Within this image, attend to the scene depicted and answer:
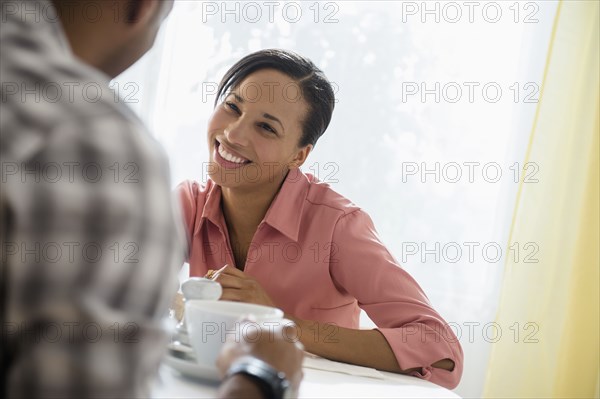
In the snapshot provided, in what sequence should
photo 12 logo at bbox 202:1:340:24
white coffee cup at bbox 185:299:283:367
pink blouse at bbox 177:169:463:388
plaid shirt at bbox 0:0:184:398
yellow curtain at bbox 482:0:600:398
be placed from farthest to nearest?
1. photo 12 logo at bbox 202:1:340:24
2. yellow curtain at bbox 482:0:600:398
3. pink blouse at bbox 177:169:463:388
4. white coffee cup at bbox 185:299:283:367
5. plaid shirt at bbox 0:0:184:398

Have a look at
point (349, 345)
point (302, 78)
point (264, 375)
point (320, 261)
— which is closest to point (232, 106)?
point (302, 78)

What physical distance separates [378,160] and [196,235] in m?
1.29

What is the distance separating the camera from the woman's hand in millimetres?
1519

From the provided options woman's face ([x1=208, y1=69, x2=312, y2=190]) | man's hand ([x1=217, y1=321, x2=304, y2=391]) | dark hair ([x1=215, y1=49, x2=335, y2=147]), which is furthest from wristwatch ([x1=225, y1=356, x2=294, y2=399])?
dark hair ([x1=215, y1=49, x2=335, y2=147])

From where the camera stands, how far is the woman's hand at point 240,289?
1.52 m

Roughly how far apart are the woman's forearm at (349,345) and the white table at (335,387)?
0.05m

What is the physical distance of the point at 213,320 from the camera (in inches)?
39.8

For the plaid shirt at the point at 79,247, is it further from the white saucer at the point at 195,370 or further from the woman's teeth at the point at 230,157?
the woman's teeth at the point at 230,157

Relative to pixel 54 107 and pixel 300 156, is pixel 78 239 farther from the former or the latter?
pixel 300 156

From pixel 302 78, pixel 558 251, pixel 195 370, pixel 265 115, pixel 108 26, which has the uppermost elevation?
pixel 108 26

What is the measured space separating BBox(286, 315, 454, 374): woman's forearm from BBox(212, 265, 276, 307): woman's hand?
0.09 metres

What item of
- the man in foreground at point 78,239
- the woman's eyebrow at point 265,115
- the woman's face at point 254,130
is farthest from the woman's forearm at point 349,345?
the man in foreground at point 78,239

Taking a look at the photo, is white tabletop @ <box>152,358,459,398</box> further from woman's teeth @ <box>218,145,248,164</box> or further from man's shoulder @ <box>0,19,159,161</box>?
woman's teeth @ <box>218,145,248,164</box>

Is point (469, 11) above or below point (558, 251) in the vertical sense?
above
